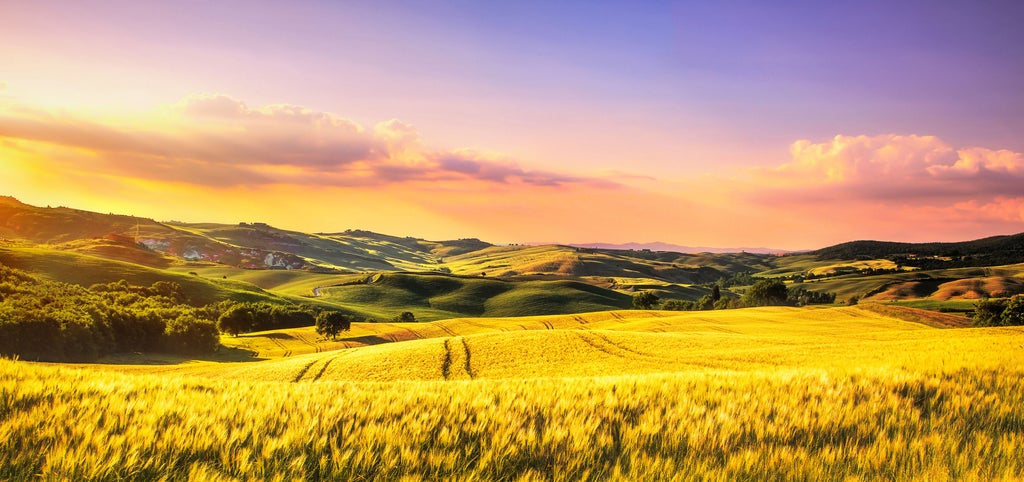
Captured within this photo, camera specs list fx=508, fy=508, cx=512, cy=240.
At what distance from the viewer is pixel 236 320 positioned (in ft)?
336

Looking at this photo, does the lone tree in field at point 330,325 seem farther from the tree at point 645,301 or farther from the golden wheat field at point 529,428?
the golden wheat field at point 529,428

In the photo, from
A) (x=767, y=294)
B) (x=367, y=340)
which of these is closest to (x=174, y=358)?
(x=367, y=340)

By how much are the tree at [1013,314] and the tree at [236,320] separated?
12837cm

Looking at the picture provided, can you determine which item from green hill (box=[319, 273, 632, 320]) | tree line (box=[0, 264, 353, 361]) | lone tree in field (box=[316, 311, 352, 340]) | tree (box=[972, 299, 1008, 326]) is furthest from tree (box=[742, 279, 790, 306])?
lone tree in field (box=[316, 311, 352, 340])

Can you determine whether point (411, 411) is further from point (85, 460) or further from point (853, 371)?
point (853, 371)

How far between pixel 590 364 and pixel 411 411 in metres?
29.3

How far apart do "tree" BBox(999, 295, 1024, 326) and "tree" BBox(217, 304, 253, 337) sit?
5054 inches

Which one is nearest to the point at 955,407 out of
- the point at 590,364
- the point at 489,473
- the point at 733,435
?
the point at 733,435


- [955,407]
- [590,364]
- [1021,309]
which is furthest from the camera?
[1021,309]

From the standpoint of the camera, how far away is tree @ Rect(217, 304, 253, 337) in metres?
101

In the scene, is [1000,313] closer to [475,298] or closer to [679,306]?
[679,306]

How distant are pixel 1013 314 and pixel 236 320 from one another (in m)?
131

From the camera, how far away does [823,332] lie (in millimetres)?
57688

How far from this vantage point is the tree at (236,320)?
101 meters
